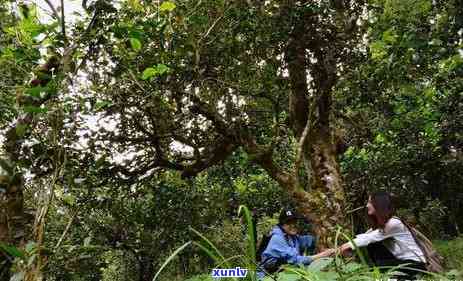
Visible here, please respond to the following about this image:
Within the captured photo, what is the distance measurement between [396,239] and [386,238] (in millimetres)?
71

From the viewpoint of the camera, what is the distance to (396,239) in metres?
3.43

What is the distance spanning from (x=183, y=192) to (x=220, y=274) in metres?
10.6

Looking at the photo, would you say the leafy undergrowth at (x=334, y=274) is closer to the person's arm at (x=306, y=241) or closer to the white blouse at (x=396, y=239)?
the white blouse at (x=396, y=239)

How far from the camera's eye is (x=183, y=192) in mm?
12352

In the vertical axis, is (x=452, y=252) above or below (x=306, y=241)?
above

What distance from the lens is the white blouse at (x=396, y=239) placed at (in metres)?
3.35

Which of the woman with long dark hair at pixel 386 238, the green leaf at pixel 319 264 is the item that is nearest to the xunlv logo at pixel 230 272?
the green leaf at pixel 319 264

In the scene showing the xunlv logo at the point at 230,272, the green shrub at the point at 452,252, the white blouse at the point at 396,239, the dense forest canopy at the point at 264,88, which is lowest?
the xunlv logo at the point at 230,272

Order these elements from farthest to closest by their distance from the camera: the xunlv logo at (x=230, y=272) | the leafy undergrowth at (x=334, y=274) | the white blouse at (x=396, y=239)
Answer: the white blouse at (x=396, y=239)
the xunlv logo at (x=230, y=272)
the leafy undergrowth at (x=334, y=274)

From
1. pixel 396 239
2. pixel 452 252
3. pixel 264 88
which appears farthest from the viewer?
pixel 452 252

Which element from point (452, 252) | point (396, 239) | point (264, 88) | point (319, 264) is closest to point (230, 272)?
point (319, 264)

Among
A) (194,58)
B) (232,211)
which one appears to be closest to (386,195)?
(194,58)

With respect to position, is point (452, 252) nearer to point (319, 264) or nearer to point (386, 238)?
point (386, 238)

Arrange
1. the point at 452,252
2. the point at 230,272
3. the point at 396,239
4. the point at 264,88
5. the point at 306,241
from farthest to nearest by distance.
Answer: the point at 452,252 < the point at 264,88 < the point at 306,241 < the point at 396,239 < the point at 230,272
